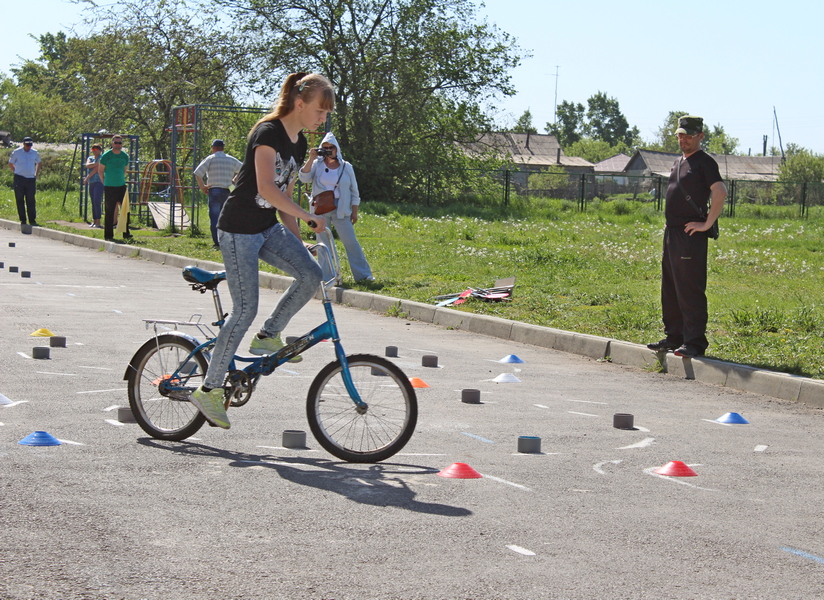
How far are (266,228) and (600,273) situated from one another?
35.3 ft

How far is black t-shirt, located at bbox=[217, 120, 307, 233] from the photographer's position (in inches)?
213

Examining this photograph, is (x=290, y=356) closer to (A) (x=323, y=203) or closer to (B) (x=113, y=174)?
(A) (x=323, y=203)

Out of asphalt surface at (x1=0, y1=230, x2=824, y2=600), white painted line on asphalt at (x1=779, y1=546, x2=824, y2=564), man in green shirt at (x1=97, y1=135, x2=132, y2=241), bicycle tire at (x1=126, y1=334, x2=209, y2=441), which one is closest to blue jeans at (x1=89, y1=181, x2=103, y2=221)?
man in green shirt at (x1=97, y1=135, x2=132, y2=241)

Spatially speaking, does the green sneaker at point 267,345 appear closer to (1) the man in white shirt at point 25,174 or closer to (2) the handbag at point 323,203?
(2) the handbag at point 323,203

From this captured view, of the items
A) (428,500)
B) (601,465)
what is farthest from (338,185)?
(428,500)

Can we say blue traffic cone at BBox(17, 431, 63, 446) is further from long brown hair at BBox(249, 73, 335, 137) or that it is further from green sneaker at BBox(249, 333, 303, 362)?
long brown hair at BBox(249, 73, 335, 137)

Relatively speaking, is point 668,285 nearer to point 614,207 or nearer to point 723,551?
point 723,551

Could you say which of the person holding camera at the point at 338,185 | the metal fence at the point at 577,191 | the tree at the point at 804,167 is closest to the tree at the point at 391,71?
the metal fence at the point at 577,191

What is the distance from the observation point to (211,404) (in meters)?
5.54

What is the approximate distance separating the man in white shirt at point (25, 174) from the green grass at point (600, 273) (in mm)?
2082

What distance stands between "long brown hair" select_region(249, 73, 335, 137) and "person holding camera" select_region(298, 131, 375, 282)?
8.11m

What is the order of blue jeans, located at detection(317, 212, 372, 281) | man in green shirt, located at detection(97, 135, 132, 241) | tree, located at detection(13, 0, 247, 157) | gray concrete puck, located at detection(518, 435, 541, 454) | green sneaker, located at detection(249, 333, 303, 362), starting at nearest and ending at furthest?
green sneaker, located at detection(249, 333, 303, 362) < gray concrete puck, located at detection(518, 435, 541, 454) < blue jeans, located at detection(317, 212, 372, 281) < man in green shirt, located at detection(97, 135, 132, 241) < tree, located at detection(13, 0, 247, 157)

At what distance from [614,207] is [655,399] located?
32370 millimetres

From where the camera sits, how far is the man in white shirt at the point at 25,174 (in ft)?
76.2
